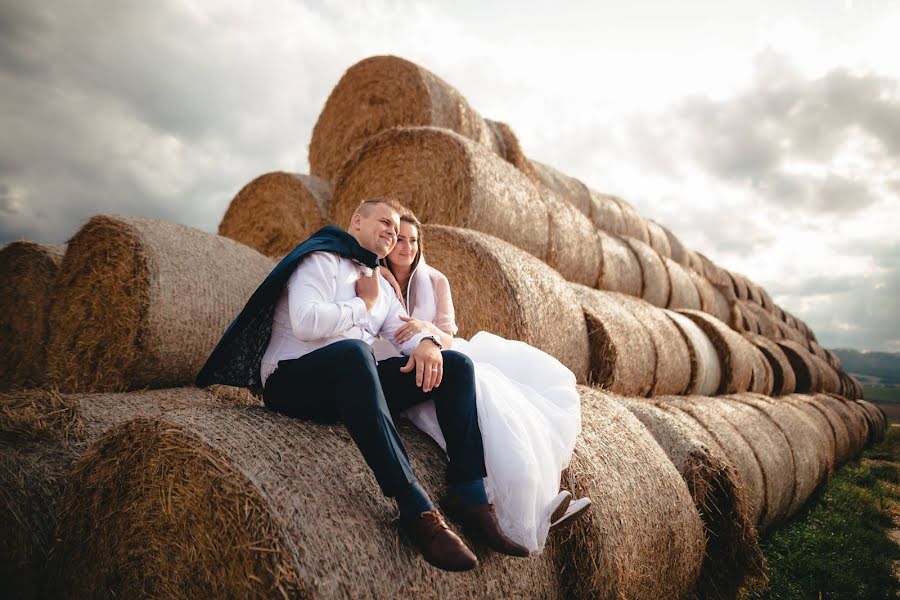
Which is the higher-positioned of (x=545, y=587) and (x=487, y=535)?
(x=487, y=535)

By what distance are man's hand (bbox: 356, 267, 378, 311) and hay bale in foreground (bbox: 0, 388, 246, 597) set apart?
2.80 ft

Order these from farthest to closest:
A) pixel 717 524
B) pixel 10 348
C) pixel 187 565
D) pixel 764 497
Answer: pixel 764 497
pixel 10 348
pixel 717 524
pixel 187 565

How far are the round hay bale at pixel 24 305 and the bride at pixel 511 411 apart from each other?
3.18 meters

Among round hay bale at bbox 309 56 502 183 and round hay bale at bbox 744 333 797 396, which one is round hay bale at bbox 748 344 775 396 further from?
round hay bale at bbox 309 56 502 183

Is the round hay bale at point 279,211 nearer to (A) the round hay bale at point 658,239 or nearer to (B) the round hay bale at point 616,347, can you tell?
(B) the round hay bale at point 616,347

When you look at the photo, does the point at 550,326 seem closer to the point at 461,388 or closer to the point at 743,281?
the point at 461,388

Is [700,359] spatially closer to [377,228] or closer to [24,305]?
[377,228]

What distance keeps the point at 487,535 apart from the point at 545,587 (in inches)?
24.1

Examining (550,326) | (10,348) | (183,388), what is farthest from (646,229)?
(10,348)

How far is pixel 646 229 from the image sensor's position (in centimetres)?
937

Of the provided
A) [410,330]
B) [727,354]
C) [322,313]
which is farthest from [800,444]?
[322,313]

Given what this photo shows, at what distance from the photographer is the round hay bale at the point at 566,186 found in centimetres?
693

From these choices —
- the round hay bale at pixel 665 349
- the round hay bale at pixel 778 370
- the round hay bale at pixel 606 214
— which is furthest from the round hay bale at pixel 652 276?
the round hay bale at pixel 778 370

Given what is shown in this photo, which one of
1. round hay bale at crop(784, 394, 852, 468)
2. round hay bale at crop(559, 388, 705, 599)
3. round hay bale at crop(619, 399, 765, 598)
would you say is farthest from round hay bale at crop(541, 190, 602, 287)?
round hay bale at crop(784, 394, 852, 468)
